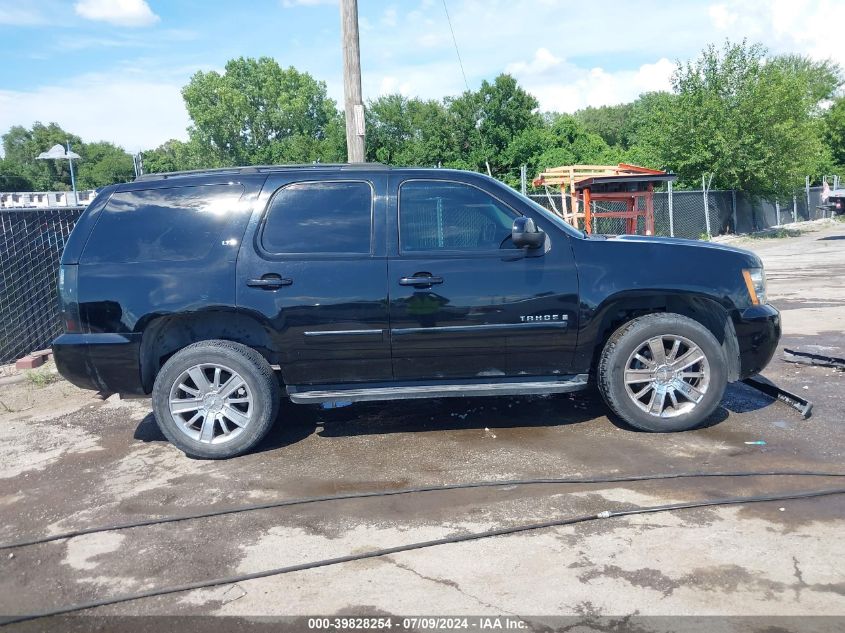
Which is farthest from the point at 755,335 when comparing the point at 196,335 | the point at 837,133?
the point at 837,133

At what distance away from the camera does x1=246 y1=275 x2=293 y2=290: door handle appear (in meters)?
5.05

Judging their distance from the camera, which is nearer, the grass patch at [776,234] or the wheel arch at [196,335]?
the wheel arch at [196,335]


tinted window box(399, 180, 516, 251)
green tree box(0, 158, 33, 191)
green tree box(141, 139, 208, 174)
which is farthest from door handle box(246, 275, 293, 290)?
green tree box(0, 158, 33, 191)

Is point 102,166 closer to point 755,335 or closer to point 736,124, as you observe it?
point 736,124

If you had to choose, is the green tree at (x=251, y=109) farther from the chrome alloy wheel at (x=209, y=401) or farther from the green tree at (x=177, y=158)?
the chrome alloy wheel at (x=209, y=401)

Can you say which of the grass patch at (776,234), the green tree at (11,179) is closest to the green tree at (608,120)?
the grass patch at (776,234)

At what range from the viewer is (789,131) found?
23.7 metres

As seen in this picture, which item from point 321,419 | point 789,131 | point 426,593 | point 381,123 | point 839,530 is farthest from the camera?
point 381,123

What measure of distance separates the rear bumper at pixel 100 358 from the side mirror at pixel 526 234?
2714 millimetres

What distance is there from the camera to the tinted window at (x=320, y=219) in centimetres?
515

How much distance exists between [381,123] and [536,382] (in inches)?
1651

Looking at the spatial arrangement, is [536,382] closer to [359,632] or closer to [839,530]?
[839,530]

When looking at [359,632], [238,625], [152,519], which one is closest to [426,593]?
[359,632]

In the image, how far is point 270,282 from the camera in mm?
5051
